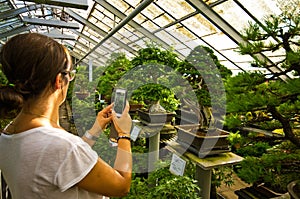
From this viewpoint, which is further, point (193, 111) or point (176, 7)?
point (176, 7)

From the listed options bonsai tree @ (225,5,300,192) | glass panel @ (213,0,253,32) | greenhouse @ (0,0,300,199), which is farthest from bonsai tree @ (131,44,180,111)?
glass panel @ (213,0,253,32)

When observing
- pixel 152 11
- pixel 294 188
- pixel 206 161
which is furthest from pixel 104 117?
pixel 152 11

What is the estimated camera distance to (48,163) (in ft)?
2.15

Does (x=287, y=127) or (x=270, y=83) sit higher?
(x=270, y=83)

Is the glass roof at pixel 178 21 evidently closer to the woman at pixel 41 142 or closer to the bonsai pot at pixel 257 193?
the woman at pixel 41 142

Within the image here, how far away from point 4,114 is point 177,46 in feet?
12.1

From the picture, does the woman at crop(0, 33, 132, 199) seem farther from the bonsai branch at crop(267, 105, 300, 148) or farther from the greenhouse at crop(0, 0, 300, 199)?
the bonsai branch at crop(267, 105, 300, 148)

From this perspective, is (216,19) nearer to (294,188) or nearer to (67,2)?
(67,2)

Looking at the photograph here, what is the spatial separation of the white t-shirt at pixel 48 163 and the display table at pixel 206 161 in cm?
65

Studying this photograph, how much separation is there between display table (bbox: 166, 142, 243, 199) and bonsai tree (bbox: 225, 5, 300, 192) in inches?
12.0

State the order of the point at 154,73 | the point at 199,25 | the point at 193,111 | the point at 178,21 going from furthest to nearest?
the point at 178,21 → the point at 199,25 → the point at 154,73 → the point at 193,111

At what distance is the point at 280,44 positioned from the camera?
80cm

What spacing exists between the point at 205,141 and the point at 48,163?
77 cm

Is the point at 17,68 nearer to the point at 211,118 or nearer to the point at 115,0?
the point at 211,118
